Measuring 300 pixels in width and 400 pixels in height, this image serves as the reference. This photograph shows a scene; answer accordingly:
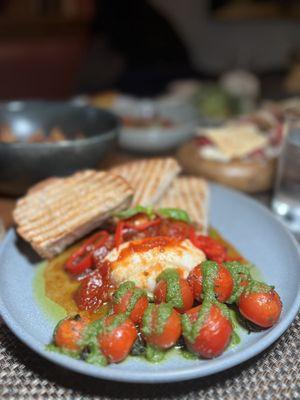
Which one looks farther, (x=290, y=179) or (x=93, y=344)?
(x=290, y=179)

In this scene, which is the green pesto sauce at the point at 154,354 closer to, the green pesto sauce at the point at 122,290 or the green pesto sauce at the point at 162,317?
the green pesto sauce at the point at 162,317

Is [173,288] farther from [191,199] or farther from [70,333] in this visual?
[191,199]

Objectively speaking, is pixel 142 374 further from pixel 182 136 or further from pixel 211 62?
pixel 211 62

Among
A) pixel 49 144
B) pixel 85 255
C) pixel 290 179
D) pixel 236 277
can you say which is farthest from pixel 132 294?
pixel 290 179

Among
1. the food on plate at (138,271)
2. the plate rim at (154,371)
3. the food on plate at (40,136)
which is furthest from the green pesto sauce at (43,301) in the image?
the food on plate at (40,136)

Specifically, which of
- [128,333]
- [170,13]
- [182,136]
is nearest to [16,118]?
[182,136]

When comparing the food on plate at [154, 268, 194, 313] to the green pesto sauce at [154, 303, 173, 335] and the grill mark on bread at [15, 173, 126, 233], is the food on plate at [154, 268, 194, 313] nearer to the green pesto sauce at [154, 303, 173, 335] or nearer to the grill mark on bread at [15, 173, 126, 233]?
the green pesto sauce at [154, 303, 173, 335]

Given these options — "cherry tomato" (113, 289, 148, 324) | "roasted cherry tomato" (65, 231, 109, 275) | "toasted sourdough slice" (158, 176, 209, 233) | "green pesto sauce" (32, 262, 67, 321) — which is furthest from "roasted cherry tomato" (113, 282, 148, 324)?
"toasted sourdough slice" (158, 176, 209, 233)
